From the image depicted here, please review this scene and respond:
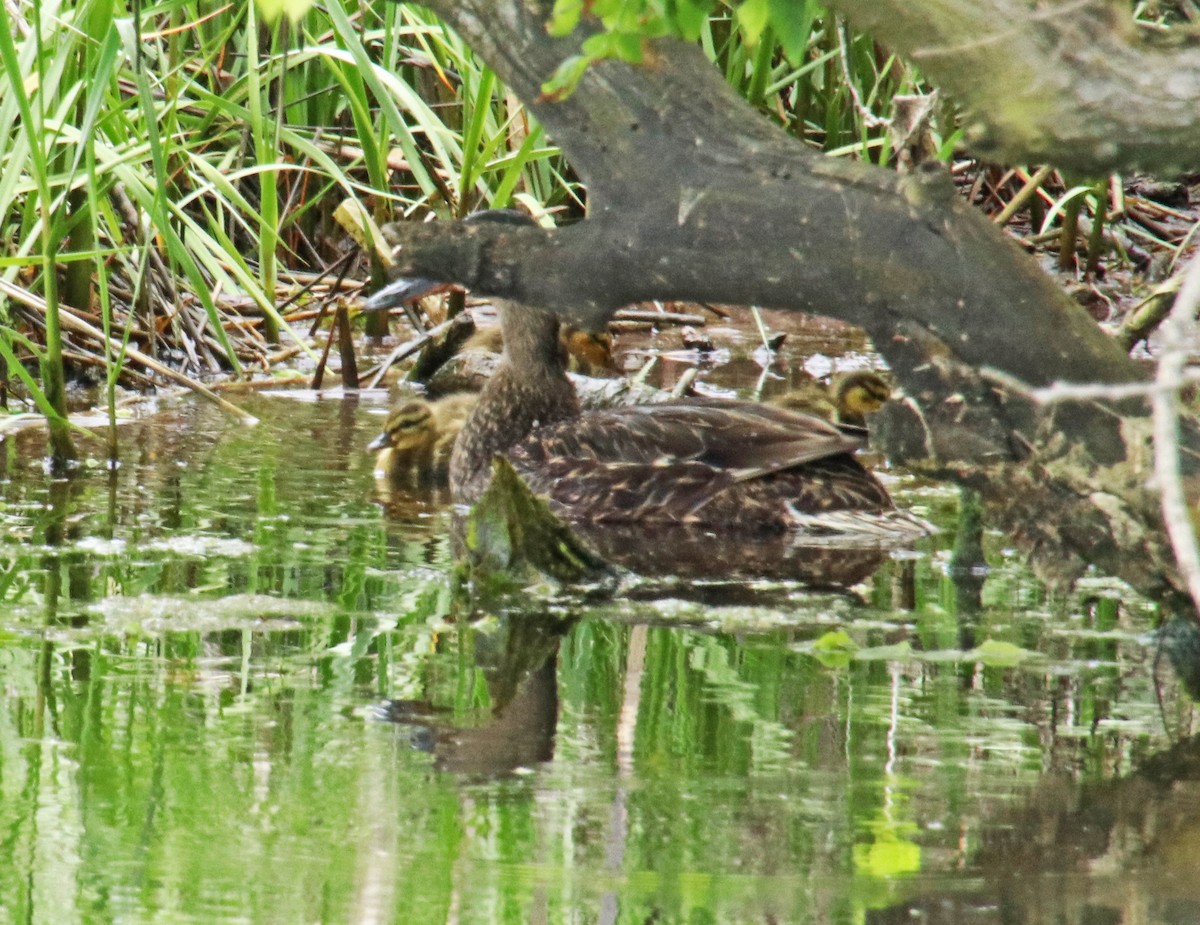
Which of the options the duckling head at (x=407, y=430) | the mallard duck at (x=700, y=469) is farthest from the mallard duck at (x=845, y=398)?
the duckling head at (x=407, y=430)

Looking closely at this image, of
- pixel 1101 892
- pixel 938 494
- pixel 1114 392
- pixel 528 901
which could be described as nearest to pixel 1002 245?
pixel 1101 892

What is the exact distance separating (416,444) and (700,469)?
3.65 ft

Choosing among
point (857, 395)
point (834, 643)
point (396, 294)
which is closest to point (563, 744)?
point (834, 643)

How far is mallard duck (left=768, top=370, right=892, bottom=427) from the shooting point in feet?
22.6

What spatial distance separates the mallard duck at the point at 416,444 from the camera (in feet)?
20.2

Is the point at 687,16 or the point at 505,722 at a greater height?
the point at 687,16

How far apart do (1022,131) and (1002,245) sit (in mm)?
1155

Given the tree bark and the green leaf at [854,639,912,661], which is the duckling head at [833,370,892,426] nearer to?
the green leaf at [854,639,912,661]

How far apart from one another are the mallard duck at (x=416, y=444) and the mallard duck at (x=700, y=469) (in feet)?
0.77

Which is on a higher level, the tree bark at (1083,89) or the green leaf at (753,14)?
the green leaf at (753,14)

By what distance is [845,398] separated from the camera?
6.91 metres

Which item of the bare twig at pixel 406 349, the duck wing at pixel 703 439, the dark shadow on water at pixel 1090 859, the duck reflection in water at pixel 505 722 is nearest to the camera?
the dark shadow on water at pixel 1090 859

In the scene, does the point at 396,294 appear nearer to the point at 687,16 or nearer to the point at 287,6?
the point at 687,16

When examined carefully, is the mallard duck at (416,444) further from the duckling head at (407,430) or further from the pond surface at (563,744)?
the pond surface at (563,744)
